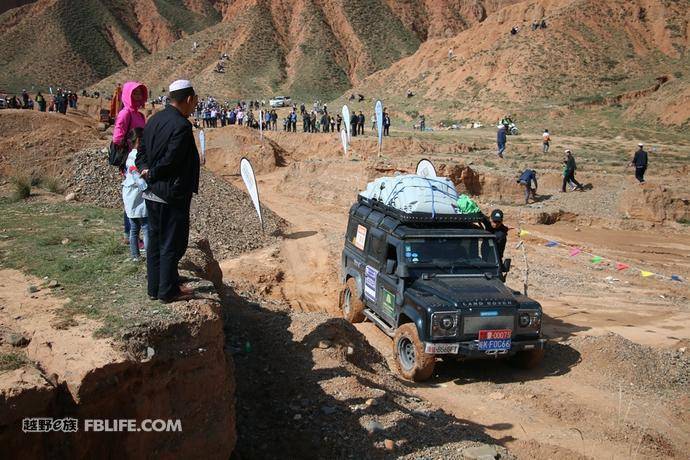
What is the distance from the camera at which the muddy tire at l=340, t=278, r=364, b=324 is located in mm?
10836

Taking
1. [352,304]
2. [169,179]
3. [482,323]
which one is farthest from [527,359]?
[169,179]

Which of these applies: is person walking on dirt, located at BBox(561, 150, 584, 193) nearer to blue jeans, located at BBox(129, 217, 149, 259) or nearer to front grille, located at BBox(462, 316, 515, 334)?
front grille, located at BBox(462, 316, 515, 334)

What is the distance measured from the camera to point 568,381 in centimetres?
894

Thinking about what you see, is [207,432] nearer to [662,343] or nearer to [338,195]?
[662,343]

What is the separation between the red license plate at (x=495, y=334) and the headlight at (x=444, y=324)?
38 centimetres

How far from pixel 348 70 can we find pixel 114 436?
250ft

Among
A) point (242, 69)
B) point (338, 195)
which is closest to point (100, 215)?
point (338, 195)

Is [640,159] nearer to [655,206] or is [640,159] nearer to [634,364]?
[655,206]

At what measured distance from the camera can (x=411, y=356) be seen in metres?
8.77

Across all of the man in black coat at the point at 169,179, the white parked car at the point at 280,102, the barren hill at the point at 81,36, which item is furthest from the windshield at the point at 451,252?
the barren hill at the point at 81,36

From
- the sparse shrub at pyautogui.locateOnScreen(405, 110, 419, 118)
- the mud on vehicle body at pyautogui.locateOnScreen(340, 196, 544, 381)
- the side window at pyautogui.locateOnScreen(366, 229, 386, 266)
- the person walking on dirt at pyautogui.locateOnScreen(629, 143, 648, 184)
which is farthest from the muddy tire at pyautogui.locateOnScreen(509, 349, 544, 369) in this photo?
the sparse shrub at pyautogui.locateOnScreen(405, 110, 419, 118)

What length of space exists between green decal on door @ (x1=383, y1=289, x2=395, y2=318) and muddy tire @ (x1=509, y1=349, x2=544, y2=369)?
1896mm

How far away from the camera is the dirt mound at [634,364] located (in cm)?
885

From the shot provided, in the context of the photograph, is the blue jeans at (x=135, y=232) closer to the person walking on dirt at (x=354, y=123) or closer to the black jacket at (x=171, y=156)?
the black jacket at (x=171, y=156)
